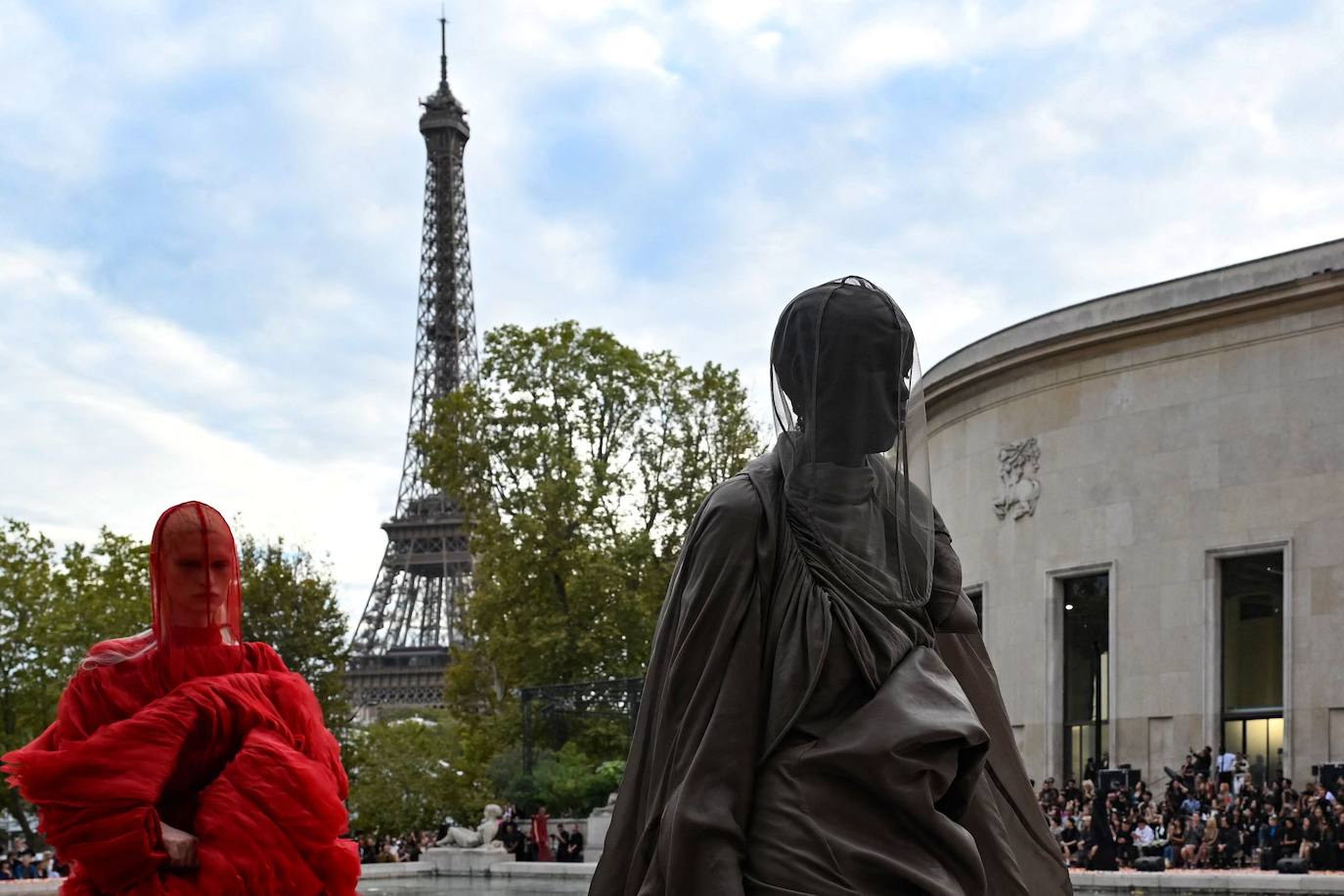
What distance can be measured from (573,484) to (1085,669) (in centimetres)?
1375

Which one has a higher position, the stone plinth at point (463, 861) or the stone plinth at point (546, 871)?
the stone plinth at point (546, 871)

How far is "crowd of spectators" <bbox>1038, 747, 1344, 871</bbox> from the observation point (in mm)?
19906

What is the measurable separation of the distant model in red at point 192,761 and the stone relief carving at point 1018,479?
1239 inches

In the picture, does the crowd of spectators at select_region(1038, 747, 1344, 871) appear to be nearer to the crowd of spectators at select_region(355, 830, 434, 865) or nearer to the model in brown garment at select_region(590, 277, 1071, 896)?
the crowd of spectators at select_region(355, 830, 434, 865)

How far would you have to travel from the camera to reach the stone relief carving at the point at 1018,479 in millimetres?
35469

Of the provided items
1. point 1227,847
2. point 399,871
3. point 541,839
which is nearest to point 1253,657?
point 1227,847

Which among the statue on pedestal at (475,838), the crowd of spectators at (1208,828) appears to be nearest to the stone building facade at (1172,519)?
the crowd of spectators at (1208,828)

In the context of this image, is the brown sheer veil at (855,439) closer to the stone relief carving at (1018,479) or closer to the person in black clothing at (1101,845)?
the person in black clothing at (1101,845)

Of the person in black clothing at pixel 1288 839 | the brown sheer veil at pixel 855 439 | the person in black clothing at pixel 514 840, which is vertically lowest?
the person in black clothing at pixel 514 840

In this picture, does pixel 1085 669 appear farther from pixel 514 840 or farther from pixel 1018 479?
pixel 514 840

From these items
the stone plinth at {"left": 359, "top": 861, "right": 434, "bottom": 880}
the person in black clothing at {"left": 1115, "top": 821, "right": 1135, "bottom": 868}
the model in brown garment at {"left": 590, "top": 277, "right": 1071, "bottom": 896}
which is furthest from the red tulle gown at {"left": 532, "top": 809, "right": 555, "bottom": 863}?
the model in brown garment at {"left": 590, "top": 277, "right": 1071, "bottom": 896}

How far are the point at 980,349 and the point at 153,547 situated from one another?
34037 mm

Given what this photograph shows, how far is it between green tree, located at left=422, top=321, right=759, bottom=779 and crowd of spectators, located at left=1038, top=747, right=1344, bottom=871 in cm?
1621

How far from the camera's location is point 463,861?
25.8 metres
